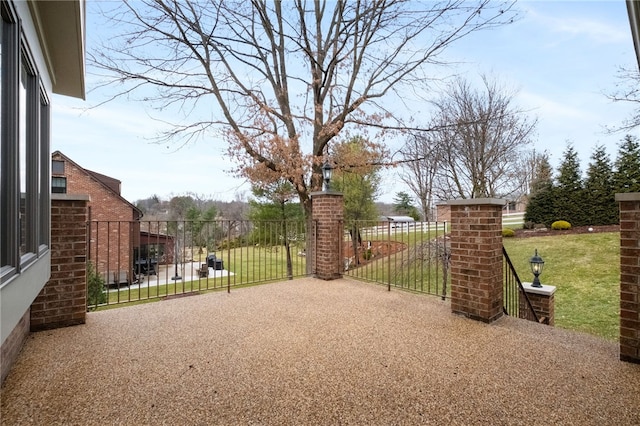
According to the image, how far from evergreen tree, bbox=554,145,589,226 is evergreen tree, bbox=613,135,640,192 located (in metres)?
1.20

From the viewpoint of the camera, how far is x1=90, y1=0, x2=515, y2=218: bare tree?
21.7ft

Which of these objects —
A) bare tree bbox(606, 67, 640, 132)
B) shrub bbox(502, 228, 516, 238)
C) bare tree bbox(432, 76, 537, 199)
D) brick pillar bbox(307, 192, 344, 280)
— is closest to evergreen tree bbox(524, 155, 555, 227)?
shrub bbox(502, 228, 516, 238)

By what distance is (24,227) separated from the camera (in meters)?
1.79

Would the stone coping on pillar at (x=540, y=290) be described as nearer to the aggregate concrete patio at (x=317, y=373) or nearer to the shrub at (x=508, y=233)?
the aggregate concrete patio at (x=317, y=373)

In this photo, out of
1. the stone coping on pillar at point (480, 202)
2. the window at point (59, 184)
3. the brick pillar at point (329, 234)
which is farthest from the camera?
the window at point (59, 184)

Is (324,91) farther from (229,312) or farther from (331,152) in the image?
(229,312)

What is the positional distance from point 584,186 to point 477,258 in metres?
14.6

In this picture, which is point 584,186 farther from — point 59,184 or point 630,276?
point 59,184

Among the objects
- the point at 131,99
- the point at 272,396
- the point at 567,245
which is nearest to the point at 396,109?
the point at 131,99

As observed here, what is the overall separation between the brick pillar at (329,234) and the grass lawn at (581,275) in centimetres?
510

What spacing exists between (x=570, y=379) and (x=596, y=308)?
697 cm

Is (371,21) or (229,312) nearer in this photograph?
(229,312)

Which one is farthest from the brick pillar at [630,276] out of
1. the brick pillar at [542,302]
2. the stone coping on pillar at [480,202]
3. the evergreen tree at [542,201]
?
the evergreen tree at [542,201]

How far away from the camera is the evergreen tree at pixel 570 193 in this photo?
13352mm
